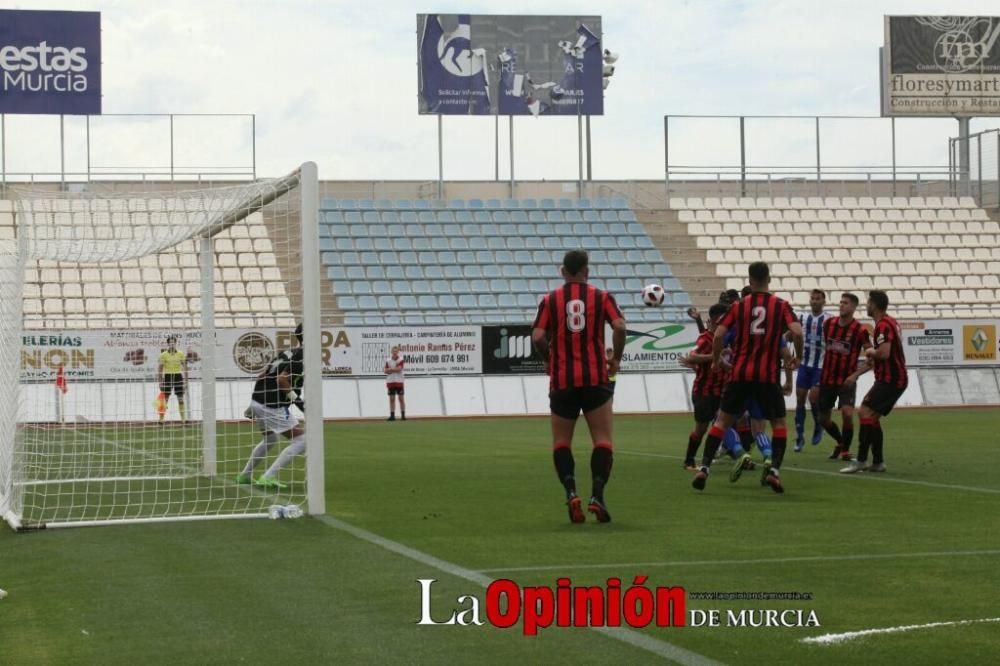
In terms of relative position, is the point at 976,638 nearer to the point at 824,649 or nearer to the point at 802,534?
the point at 824,649

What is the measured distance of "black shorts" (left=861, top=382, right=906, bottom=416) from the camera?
14.7 m

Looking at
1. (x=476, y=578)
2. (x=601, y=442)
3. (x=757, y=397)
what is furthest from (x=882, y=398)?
(x=476, y=578)

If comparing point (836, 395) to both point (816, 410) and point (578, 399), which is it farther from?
point (578, 399)

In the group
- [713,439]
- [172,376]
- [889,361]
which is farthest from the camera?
[172,376]

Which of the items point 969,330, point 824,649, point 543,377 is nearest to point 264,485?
point 824,649

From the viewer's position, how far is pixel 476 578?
7.62m

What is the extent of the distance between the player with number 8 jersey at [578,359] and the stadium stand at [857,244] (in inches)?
1111

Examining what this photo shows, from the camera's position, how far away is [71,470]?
53.9 ft

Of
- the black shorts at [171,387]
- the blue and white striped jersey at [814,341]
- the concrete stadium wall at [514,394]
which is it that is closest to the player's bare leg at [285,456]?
the black shorts at [171,387]

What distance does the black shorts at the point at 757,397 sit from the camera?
12109 mm

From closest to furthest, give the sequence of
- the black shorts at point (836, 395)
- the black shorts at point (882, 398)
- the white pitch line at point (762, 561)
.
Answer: the white pitch line at point (762, 561)
the black shorts at point (882, 398)
the black shorts at point (836, 395)

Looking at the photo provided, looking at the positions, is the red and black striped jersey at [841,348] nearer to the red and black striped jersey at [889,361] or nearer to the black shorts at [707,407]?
the red and black striped jersey at [889,361]

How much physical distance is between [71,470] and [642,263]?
82.2ft

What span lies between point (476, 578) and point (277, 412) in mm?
6548
